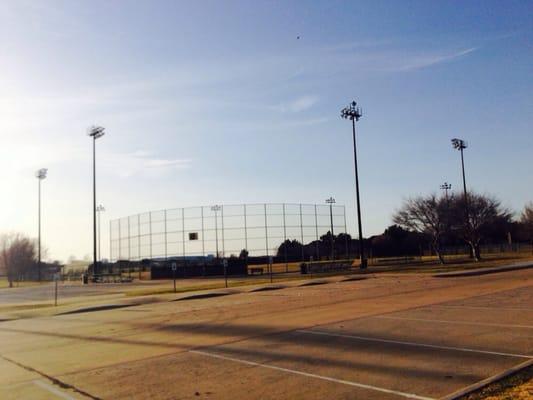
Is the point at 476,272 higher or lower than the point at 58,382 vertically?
higher

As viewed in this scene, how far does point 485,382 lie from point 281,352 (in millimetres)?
4195

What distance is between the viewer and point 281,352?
10508 mm

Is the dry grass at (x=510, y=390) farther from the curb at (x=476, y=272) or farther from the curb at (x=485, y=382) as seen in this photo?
the curb at (x=476, y=272)

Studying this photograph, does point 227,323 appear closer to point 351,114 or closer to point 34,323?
point 34,323

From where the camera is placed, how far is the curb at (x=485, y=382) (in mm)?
6730

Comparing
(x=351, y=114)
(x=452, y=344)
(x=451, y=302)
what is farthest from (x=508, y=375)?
(x=351, y=114)

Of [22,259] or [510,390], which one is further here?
[22,259]

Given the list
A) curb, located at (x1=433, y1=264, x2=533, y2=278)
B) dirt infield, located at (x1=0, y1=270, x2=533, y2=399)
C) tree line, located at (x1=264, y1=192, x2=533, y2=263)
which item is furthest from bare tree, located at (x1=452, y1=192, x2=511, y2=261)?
dirt infield, located at (x1=0, y1=270, x2=533, y2=399)

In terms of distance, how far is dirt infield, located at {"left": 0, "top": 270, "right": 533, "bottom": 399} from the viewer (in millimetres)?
7922

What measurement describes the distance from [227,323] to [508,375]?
9.25m

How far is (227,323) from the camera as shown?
615 inches

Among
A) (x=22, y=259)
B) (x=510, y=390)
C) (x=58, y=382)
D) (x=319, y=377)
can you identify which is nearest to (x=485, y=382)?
(x=510, y=390)

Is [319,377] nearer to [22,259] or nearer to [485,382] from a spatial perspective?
[485,382]

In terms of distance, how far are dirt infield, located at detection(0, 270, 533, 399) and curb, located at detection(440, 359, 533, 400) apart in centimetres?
24
